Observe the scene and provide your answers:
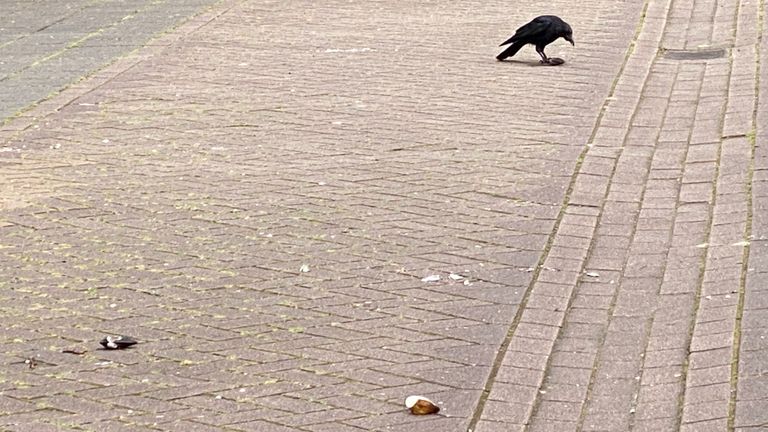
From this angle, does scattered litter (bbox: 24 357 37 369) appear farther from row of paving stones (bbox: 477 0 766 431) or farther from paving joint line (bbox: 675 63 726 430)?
paving joint line (bbox: 675 63 726 430)

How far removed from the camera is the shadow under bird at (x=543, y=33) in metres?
11.3

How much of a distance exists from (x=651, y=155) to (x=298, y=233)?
2489 millimetres

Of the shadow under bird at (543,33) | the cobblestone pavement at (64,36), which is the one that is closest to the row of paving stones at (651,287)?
the shadow under bird at (543,33)

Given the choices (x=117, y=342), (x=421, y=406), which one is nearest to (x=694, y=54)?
(x=117, y=342)

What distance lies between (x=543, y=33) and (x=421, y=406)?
21.7 feet

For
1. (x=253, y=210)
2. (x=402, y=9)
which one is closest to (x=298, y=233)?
(x=253, y=210)

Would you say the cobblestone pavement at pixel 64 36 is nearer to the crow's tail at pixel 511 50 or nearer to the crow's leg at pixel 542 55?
the crow's tail at pixel 511 50

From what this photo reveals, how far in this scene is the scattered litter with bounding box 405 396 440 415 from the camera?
5.17m

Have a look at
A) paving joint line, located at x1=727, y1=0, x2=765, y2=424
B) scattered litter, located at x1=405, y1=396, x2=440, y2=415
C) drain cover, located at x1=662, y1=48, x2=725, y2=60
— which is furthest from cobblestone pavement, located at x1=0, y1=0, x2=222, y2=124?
scattered litter, located at x1=405, y1=396, x2=440, y2=415

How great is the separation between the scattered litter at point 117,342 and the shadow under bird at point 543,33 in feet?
20.1

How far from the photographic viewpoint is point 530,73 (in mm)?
11289

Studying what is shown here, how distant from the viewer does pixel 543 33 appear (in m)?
11.4

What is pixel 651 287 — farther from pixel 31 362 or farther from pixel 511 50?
pixel 511 50

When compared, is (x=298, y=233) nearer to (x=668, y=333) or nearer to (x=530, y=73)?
(x=668, y=333)
